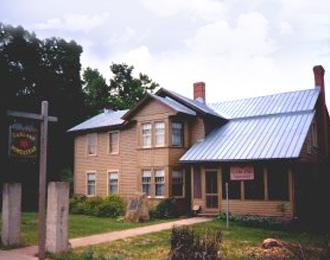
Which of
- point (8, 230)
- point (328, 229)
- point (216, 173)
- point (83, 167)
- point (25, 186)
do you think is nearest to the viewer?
point (8, 230)

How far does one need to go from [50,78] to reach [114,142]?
15737mm

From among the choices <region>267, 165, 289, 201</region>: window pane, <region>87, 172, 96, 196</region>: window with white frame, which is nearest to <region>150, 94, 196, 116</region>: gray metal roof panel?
<region>267, 165, 289, 201</region>: window pane

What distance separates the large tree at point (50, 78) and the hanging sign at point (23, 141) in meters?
27.9

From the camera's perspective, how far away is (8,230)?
44.4ft

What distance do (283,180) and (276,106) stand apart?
16.1 ft

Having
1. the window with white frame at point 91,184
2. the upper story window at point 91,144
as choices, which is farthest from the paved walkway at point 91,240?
the upper story window at point 91,144

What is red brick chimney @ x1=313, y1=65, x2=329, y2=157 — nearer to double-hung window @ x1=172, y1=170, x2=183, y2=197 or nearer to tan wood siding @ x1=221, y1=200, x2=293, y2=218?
tan wood siding @ x1=221, y1=200, x2=293, y2=218

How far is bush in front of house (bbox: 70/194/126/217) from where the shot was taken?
24830mm

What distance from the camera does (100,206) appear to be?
25484 mm

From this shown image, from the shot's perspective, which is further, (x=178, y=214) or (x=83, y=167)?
(x=83, y=167)

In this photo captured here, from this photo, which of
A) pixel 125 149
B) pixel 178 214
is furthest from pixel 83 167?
pixel 178 214

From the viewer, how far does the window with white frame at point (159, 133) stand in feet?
81.9

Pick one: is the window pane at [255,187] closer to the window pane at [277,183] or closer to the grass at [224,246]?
the window pane at [277,183]

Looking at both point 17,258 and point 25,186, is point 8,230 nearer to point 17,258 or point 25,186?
point 17,258
